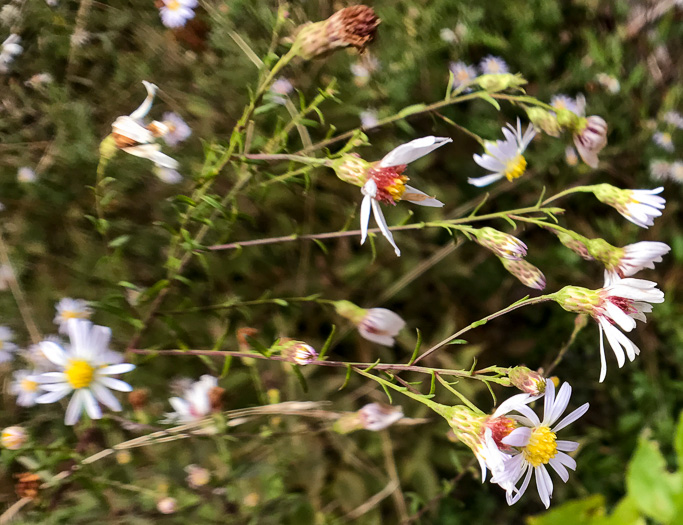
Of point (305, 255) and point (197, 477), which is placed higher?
point (305, 255)

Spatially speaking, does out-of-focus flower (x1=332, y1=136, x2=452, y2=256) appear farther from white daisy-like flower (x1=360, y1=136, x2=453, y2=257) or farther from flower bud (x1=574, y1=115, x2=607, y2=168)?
flower bud (x1=574, y1=115, x2=607, y2=168)

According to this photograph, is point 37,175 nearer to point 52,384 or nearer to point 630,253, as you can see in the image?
point 52,384

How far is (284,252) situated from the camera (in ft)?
3.64

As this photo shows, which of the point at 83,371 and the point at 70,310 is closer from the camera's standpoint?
the point at 83,371

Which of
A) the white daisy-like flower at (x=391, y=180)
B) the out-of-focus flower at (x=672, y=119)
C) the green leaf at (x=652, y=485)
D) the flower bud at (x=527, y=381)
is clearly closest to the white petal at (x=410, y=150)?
the white daisy-like flower at (x=391, y=180)

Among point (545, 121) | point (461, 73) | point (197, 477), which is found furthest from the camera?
point (461, 73)

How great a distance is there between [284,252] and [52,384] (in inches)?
22.1

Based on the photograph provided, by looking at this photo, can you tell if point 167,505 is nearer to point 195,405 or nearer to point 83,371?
point 195,405

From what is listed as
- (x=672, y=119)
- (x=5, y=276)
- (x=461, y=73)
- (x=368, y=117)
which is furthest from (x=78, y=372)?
(x=672, y=119)

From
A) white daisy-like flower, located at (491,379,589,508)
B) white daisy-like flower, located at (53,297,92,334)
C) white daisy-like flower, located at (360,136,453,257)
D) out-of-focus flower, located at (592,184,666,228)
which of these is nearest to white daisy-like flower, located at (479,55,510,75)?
out-of-focus flower, located at (592,184,666,228)

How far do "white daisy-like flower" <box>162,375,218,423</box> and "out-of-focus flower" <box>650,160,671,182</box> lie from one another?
1386mm

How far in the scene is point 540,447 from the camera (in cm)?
51

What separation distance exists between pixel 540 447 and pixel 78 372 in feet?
1.83

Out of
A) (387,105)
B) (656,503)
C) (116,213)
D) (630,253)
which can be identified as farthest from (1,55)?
(656,503)
